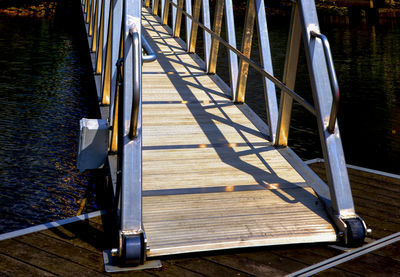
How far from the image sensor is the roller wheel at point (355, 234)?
311 centimetres

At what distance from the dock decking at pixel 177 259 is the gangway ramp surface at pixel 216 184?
6 cm

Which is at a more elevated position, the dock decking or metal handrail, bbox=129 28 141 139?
metal handrail, bbox=129 28 141 139

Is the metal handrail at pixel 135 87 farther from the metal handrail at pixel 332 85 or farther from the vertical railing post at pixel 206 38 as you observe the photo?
the vertical railing post at pixel 206 38

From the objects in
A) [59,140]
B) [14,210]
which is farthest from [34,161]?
[14,210]

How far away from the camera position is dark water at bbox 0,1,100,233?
505 centimetres

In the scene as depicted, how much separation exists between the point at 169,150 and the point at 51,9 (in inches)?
914

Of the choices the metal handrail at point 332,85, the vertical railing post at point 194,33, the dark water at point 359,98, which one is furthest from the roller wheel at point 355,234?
the vertical railing post at point 194,33

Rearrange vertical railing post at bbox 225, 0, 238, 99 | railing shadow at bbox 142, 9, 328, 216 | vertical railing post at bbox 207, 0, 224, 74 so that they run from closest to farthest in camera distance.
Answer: railing shadow at bbox 142, 9, 328, 216 < vertical railing post at bbox 225, 0, 238, 99 < vertical railing post at bbox 207, 0, 224, 74

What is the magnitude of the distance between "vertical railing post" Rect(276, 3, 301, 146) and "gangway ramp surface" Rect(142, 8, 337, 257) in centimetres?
17

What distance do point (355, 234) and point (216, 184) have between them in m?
0.97

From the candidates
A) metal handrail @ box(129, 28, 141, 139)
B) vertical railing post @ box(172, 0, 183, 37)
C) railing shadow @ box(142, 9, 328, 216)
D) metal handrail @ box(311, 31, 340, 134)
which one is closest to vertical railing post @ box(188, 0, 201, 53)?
railing shadow @ box(142, 9, 328, 216)

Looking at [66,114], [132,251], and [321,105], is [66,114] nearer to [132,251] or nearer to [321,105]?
[321,105]

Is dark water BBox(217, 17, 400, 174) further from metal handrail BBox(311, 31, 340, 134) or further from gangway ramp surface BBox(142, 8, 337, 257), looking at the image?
metal handrail BBox(311, 31, 340, 134)

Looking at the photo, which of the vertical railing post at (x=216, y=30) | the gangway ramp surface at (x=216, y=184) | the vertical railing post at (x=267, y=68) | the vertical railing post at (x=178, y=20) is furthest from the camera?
the vertical railing post at (x=178, y=20)
